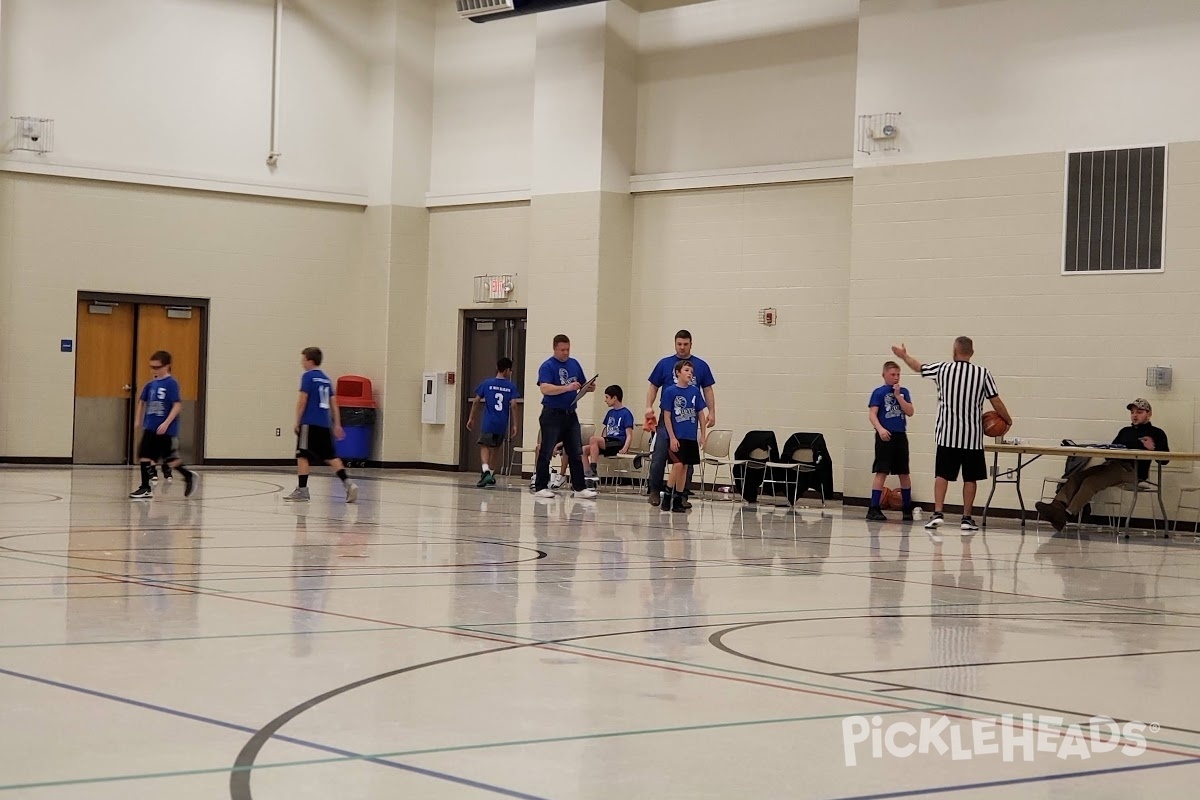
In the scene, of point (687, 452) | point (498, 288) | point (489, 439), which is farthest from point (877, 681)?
point (498, 288)

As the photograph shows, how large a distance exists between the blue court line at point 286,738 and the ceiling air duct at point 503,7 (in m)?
15.6

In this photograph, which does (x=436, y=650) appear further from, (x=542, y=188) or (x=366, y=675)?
(x=542, y=188)

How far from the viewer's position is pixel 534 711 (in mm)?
4117

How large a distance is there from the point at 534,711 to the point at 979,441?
32.8 feet

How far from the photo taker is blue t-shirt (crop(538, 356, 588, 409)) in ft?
50.1

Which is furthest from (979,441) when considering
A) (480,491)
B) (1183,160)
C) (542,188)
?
(542,188)

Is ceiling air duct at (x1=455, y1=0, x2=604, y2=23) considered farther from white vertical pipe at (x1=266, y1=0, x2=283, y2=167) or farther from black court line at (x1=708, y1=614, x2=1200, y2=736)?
black court line at (x1=708, y1=614, x2=1200, y2=736)

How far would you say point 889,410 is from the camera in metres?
14.8

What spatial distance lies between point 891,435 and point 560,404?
12.6 feet

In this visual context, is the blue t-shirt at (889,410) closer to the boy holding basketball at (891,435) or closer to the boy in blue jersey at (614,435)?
the boy holding basketball at (891,435)

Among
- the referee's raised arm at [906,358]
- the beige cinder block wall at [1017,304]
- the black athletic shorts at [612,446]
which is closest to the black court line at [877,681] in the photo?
the referee's raised arm at [906,358]

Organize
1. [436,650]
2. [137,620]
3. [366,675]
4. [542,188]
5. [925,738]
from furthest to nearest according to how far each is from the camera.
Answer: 1. [542,188]
2. [137,620]
3. [436,650]
4. [366,675]
5. [925,738]

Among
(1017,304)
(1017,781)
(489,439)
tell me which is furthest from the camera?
(489,439)

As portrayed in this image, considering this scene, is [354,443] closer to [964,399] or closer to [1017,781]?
[964,399]
